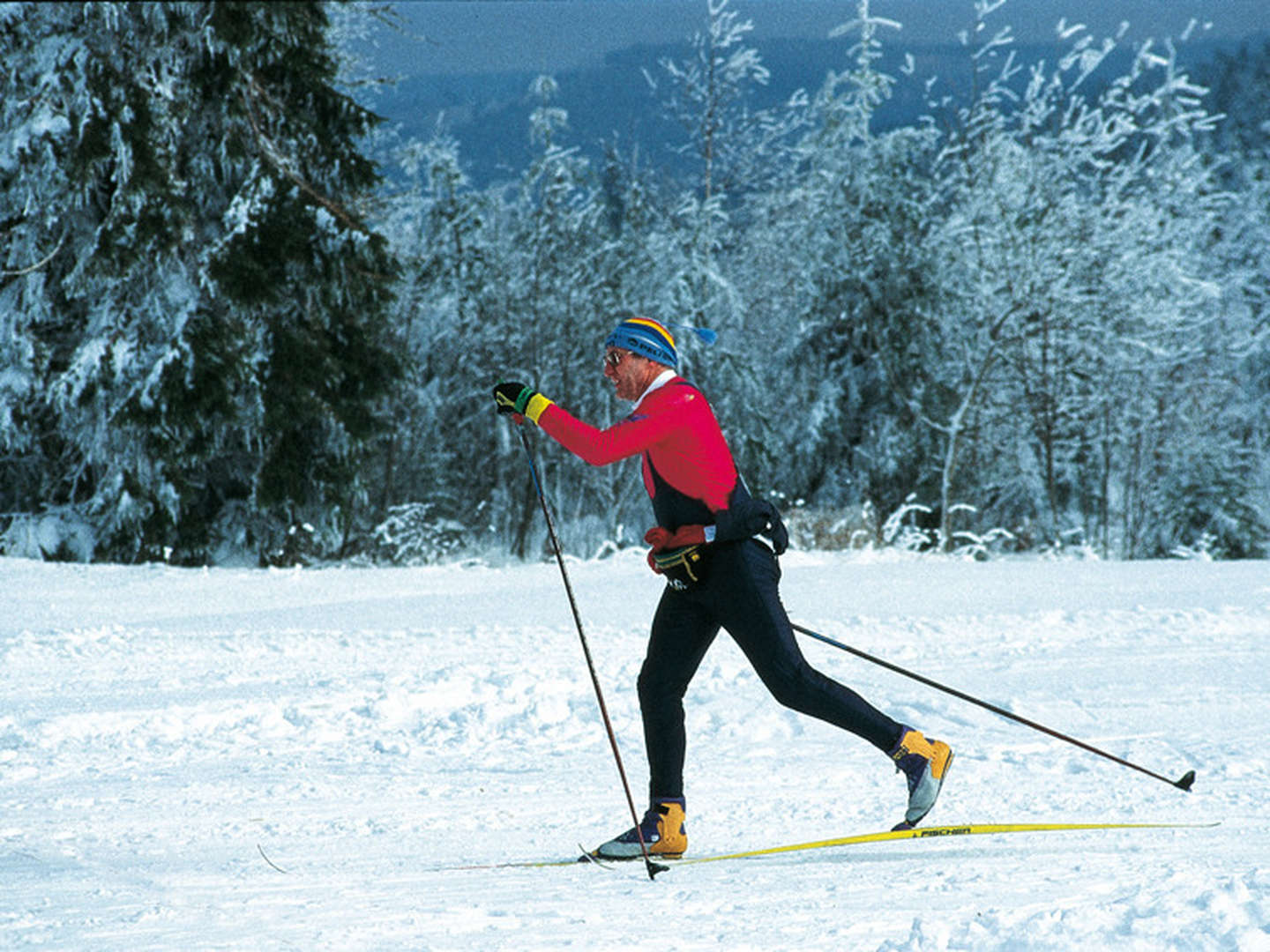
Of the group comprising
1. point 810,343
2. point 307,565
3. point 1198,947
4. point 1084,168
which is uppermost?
point 1084,168

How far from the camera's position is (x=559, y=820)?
4.58 meters

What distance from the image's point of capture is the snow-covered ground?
3.11 m

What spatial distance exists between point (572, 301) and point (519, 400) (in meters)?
18.2

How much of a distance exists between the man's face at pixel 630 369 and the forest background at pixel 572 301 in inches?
388

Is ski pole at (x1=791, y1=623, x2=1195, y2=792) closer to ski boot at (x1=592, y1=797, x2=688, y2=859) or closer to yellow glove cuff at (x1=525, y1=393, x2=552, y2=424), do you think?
ski boot at (x1=592, y1=797, x2=688, y2=859)

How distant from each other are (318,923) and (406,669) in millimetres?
4031

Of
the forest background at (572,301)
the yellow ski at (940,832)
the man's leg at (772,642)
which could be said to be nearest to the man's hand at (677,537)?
the man's leg at (772,642)

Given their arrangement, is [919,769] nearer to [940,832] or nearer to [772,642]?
[940,832]

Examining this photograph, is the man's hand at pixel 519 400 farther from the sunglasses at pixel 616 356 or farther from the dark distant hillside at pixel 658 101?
the dark distant hillside at pixel 658 101

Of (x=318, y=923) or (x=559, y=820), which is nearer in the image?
(x=318, y=923)

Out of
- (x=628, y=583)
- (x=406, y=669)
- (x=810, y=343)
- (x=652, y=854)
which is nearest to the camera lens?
(x=652, y=854)

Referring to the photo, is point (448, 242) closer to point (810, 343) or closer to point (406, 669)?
point (810, 343)

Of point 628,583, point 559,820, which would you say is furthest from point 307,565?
point 559,820

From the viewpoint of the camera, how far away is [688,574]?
3951 mm
